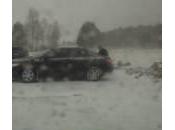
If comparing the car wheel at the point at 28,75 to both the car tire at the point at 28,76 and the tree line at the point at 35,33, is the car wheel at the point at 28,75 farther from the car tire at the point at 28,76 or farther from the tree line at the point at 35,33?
the tree line at the point at 35,33

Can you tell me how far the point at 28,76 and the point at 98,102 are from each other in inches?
13.4

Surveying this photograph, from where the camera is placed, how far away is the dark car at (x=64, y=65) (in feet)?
4.03

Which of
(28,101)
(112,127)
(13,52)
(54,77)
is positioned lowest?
(112,127)

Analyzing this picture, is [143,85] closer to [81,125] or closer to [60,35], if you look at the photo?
[81,125]

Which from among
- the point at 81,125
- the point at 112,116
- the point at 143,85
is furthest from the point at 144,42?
the point at 81,125

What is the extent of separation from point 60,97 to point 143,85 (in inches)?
15.1

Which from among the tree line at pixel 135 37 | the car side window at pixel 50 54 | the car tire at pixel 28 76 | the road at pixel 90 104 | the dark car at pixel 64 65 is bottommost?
the road at pixel 90 104

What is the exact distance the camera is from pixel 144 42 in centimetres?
124

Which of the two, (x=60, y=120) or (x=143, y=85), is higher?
(x=143, y=85)

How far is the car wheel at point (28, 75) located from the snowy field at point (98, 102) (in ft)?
0.09

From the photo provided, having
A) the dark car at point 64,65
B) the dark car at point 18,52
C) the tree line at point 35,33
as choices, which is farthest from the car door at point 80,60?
the dark car at point 18,52

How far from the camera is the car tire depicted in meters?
1.23

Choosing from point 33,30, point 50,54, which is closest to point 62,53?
point 50,54

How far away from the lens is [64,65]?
1.24 m
